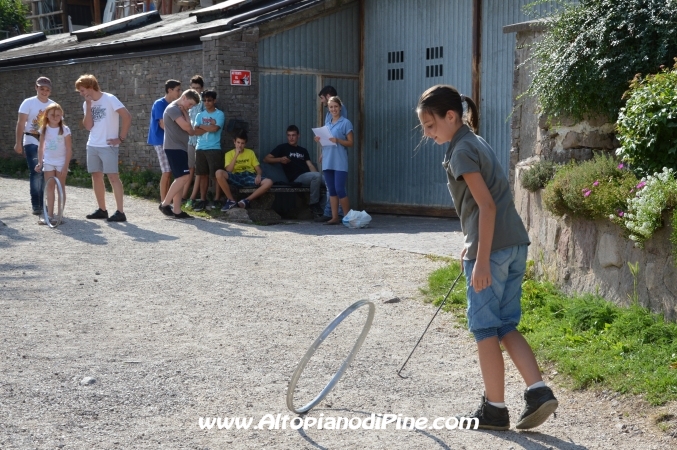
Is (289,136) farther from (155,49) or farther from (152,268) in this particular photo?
(152,268)

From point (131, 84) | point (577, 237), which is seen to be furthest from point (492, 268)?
point (131, 84)

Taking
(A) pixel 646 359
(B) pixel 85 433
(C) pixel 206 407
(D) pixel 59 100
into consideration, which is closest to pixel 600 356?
(A) pixel 646 359

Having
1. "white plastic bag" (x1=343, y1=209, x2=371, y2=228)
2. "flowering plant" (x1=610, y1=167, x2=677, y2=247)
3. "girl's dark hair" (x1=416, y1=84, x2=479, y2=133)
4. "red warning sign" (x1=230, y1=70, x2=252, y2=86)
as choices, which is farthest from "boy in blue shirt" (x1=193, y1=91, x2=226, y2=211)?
"girl's dark hair" (x1=416, y1=84, x2=479, y2=133)

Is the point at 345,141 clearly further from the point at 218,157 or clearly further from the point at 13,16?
the point at 13,16

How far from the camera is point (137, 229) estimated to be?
37.2 feet

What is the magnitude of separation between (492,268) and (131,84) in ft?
43.4

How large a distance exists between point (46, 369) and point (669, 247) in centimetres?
407

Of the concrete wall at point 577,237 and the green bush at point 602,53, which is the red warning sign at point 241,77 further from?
the green bush at point 602,53

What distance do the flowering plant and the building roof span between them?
9.49 m

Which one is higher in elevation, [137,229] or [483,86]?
[483,86]

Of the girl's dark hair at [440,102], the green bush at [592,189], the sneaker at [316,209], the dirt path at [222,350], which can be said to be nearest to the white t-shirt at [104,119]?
the dirt path at [222,350]

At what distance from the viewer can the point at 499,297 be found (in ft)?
14.6

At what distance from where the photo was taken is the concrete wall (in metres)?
5.79

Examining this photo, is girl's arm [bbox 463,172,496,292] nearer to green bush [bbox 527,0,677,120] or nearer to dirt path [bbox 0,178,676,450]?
dirt path [bbox 0,178,676,450]
